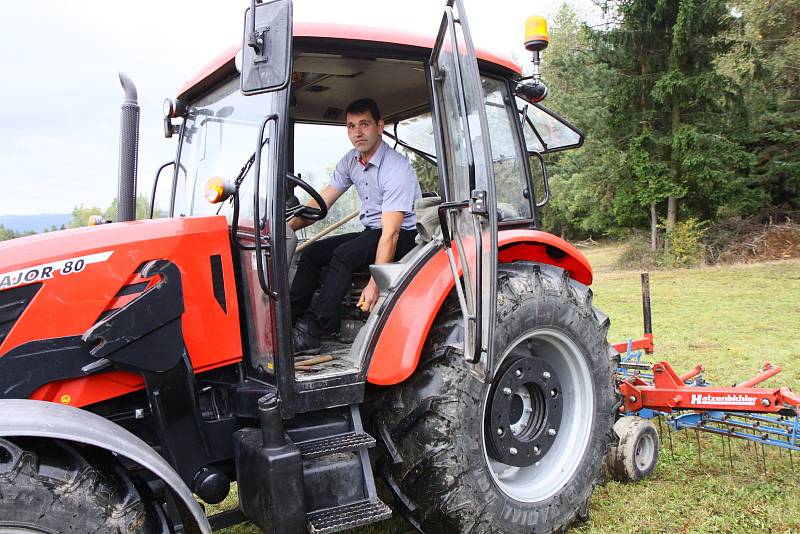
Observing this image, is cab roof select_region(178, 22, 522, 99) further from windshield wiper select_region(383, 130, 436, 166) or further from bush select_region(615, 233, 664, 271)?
bush select_region(615, 233, 664, 271)

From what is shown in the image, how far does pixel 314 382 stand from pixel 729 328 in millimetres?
7608

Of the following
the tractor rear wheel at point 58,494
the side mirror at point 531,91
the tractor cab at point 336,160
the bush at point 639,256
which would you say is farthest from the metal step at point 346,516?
the bush at point 639,256

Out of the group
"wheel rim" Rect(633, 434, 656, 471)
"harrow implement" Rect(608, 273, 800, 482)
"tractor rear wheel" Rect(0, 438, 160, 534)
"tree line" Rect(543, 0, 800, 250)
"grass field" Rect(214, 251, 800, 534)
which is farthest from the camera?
"tree line" Rect(543, 0, 800, 250)

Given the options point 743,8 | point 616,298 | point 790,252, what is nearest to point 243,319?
point 616,298

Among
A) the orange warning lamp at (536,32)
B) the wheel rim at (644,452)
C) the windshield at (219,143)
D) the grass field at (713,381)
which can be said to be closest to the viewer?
the windshield at (219,143)

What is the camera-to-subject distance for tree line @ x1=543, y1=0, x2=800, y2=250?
17062mm

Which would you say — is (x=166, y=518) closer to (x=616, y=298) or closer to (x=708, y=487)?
(x=708, y=487)

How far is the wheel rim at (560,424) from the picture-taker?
3.34 meters

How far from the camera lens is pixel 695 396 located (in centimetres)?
396

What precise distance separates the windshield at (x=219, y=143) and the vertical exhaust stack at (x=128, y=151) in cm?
27

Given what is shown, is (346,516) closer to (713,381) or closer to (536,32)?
(536,32)

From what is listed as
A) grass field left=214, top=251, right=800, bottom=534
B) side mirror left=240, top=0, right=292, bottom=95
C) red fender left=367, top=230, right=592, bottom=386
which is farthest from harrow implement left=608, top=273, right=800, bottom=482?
side mirror left=240, top=0, right=292, bottom=95

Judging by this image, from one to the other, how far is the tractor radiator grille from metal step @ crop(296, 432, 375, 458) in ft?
3.87

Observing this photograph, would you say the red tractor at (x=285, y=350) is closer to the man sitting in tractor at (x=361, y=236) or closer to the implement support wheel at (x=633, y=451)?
the man sitting in tractor at (x=361, y=236)
